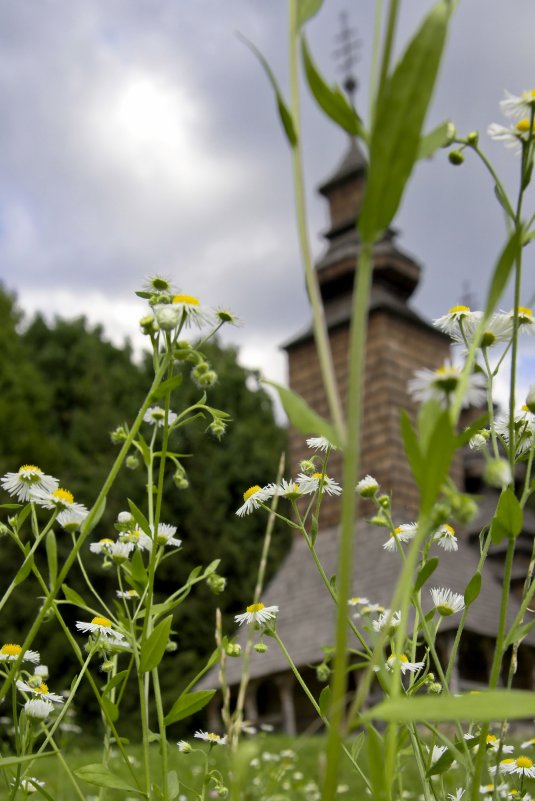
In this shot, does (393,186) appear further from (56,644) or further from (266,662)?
(56,644)

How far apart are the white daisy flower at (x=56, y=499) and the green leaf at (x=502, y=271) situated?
0.60m

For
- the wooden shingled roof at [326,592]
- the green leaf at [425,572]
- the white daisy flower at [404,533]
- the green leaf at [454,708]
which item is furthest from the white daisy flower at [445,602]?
the wooden shingled roof at [326,592]

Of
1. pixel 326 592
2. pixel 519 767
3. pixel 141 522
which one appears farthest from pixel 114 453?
pixel 141 522

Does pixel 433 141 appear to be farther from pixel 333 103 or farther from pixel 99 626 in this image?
pixel 99 626

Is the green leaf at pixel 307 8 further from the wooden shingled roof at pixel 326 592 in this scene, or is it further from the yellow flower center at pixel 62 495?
the wooden shingled roof at pixel 326 592

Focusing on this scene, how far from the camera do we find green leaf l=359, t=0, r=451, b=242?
Result: 49cm

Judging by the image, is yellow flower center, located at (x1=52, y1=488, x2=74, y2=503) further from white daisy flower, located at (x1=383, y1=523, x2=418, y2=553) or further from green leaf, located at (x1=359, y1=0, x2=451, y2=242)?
green leaf, located at (x1=359, y1=0, x2=451, y2=242)

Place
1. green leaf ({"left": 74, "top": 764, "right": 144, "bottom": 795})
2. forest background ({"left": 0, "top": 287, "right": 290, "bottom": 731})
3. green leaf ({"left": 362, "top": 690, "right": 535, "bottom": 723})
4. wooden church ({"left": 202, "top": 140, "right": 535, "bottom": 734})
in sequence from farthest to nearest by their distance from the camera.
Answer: forest background ({"left": 0, "top": 287, "right": 290, "bottom": 731})
wooden church ({"left": 202, "top": 140, "right": 535, "bottom": 734})
green leaf ({"left": 74, "top": 764, "right": 144, "bottom": 795})
green leaf ({"left": 362, "top": 690, "right": 535, "bottom": 723})

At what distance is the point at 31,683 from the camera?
111 centimetres

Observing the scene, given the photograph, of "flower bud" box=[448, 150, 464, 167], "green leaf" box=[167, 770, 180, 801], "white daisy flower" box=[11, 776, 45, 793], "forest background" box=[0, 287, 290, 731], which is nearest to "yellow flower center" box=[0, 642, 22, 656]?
"white daisy flower" box=[11, 776, 45, 793]

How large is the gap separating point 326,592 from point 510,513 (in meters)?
10.4

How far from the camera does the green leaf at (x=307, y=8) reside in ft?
1.89

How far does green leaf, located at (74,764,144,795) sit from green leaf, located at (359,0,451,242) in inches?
21.1

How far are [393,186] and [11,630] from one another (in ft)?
42.2
